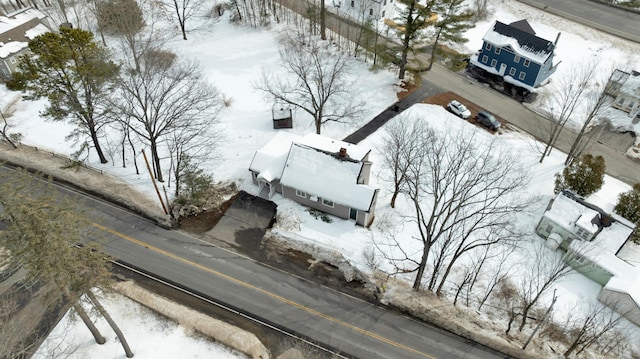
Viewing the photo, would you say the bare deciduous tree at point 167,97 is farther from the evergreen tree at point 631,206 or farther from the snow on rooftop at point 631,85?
the snow on rooftop at point 631,85

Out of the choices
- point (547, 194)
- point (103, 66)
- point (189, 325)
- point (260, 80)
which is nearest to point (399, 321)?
point (189, 325)

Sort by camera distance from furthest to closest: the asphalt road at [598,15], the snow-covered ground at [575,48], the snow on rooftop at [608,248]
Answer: the asphalt road at [598,15] → the snow-covered ground at [575,48] → the snow on rooftop at [608,248]

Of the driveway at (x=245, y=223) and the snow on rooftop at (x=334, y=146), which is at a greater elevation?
the snow on rooftop at (x=334, y=146)

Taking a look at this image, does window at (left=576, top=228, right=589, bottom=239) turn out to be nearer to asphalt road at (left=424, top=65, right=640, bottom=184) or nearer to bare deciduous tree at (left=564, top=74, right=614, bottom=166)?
bare deciduous tree at (left=564, top=74, right=614, bottom=166)

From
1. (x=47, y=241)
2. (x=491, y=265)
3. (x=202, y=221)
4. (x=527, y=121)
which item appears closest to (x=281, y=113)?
(x=202, y=221)

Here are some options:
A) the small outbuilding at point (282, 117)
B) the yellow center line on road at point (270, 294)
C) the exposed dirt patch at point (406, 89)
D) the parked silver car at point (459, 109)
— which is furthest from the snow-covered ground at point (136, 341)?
the exposed dirt patch at point (406, 89)

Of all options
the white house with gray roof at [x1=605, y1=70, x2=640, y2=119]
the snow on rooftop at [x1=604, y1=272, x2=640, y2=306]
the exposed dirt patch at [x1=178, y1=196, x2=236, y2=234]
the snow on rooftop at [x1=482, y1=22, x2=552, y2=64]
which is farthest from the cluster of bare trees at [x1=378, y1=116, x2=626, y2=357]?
the white house with gray roof at [x1=605, y1=70, x2=640, y2=119]
